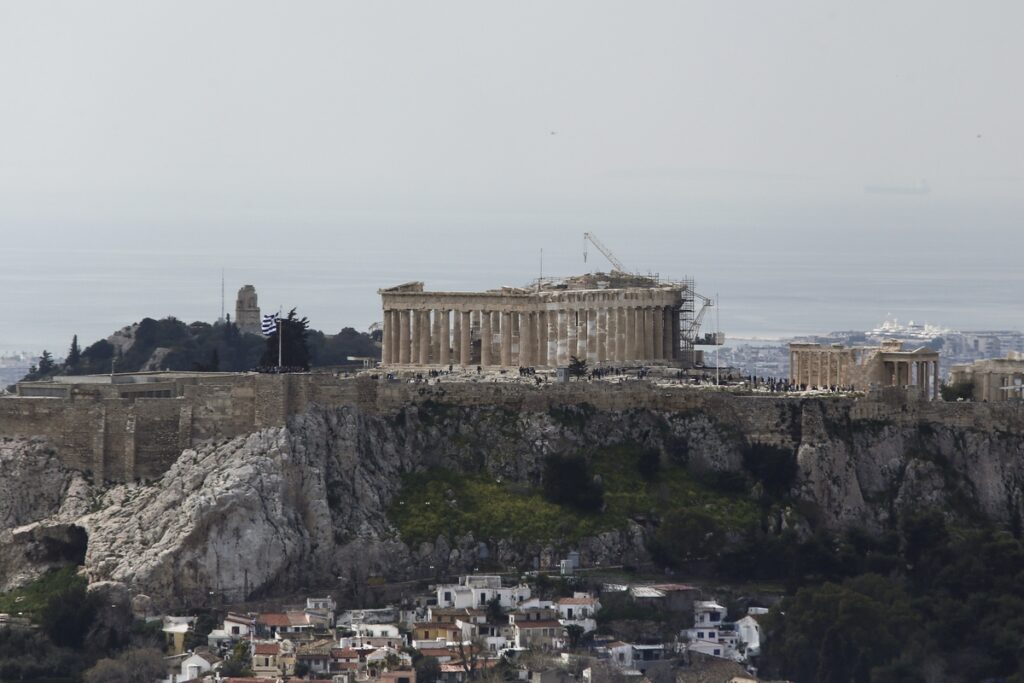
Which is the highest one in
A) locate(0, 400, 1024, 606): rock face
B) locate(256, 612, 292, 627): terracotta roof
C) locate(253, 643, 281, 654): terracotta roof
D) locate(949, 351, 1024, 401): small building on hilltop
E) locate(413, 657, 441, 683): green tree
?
locate(949, 351, 1024, 401): small building on hilltop

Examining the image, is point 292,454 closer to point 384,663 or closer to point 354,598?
point 354,598

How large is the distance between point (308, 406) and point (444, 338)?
13.5 metres

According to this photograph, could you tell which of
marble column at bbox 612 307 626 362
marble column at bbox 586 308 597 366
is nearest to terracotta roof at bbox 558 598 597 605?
marble column at bbox 586 308 597 366

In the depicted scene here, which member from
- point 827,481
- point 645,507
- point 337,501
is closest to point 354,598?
point 337,501

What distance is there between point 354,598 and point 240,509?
14.1 feet

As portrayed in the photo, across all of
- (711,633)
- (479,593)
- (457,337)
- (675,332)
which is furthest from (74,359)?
(711,633)

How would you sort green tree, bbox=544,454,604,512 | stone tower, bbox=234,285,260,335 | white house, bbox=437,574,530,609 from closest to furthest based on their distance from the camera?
1. white house, bbox=437,574,530,609
2. green tree, bbox=544,454,604,512
3. stone tower, bbox=234,285,260,335

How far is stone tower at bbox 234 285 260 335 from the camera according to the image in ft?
552

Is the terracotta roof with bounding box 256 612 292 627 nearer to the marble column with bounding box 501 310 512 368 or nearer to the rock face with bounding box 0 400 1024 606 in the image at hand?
the rock face with bounding box 0 400 1024 606

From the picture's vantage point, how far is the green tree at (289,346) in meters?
120

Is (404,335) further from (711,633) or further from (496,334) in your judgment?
(711,633)

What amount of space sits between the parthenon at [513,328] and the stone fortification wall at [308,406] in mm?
7206

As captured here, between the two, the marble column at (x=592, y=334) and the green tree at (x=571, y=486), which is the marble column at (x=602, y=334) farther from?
the green tree at (x=571, y=486)

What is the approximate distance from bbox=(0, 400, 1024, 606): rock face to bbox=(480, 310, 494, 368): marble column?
8414mm
